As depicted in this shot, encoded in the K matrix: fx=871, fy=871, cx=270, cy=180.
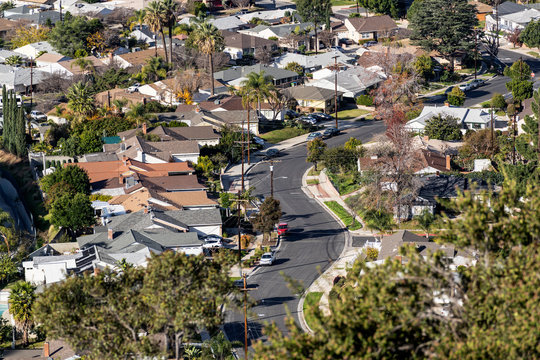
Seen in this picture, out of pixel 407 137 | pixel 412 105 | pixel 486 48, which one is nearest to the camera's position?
pixel 407 137

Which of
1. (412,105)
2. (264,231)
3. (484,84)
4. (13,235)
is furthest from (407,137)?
(484,84)

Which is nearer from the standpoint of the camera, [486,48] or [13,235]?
[13,235]

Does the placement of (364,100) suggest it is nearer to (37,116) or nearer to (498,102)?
(498,102)

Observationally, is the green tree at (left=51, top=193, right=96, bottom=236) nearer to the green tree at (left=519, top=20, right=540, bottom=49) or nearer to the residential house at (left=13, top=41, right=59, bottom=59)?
the residential house at (left=13, top=41, right=59, bottom=59)

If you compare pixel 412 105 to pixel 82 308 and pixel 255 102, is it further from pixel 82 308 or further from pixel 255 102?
pixel 82 308

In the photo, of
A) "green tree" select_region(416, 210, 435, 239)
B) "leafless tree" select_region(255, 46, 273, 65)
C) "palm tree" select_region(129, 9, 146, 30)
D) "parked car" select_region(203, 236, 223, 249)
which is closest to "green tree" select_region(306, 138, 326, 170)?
"green tree" select_region(416, 210, 435, 239)
